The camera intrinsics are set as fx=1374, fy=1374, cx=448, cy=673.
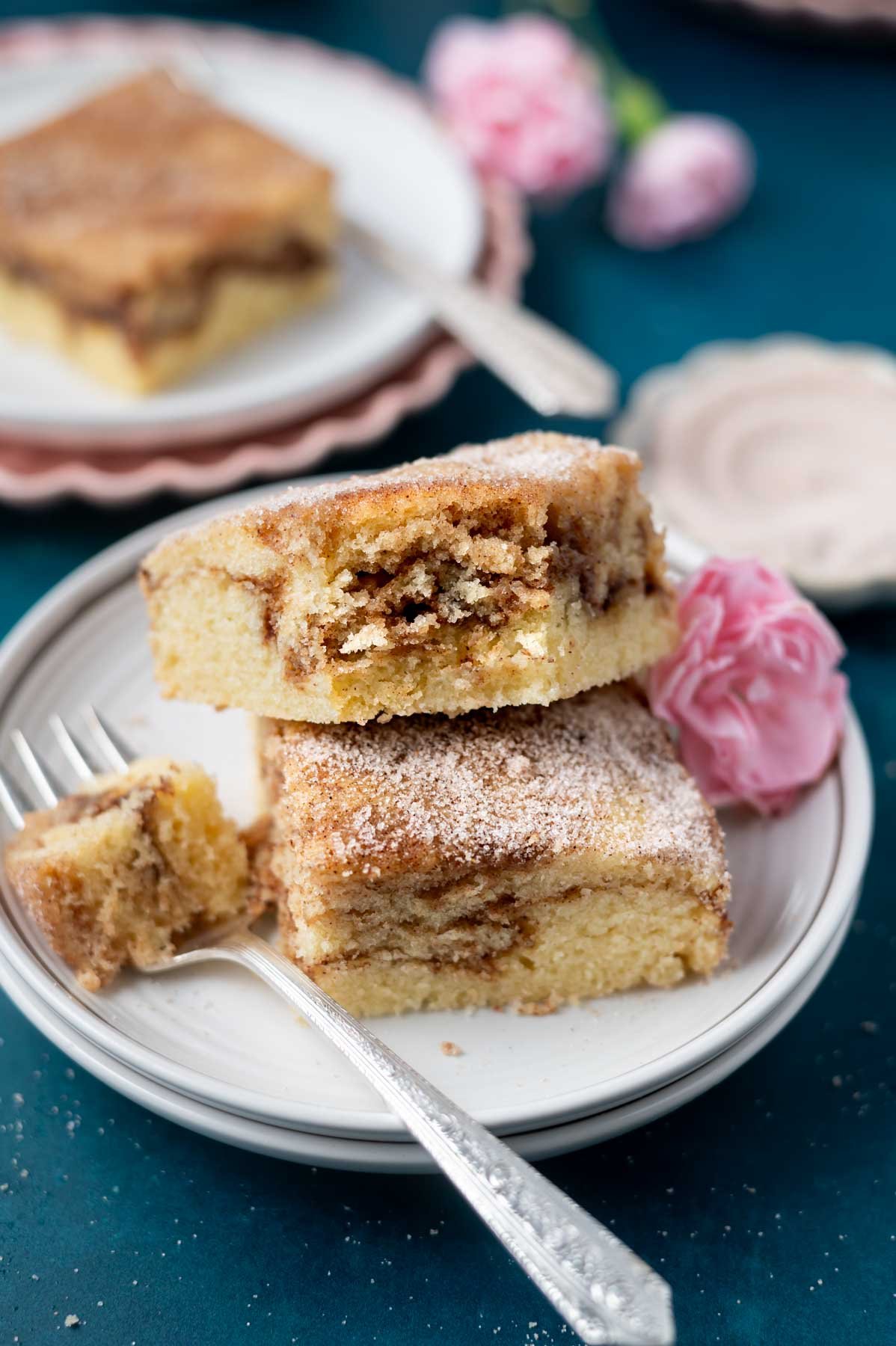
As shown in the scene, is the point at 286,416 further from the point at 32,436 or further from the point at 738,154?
the point at 738,154

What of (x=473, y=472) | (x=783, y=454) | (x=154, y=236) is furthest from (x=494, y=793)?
(x=154, y=236)

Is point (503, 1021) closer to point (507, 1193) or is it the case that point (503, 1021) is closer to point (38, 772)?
point (507, 1193)

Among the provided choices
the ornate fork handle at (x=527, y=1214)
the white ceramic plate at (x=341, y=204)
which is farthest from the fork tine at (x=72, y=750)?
the white ceramic plate at (x=341, y=204)

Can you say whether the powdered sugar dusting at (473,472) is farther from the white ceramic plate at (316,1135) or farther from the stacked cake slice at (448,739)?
the white ceramic plate at (316,1135)

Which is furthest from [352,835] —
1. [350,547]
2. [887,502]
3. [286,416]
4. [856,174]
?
[856,174]

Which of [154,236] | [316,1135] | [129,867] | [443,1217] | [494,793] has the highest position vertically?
[154,236]

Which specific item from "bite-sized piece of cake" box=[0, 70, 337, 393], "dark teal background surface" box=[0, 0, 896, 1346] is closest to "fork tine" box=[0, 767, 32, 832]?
"dark teal background surface" box=[0, 0, 896, 1346]
